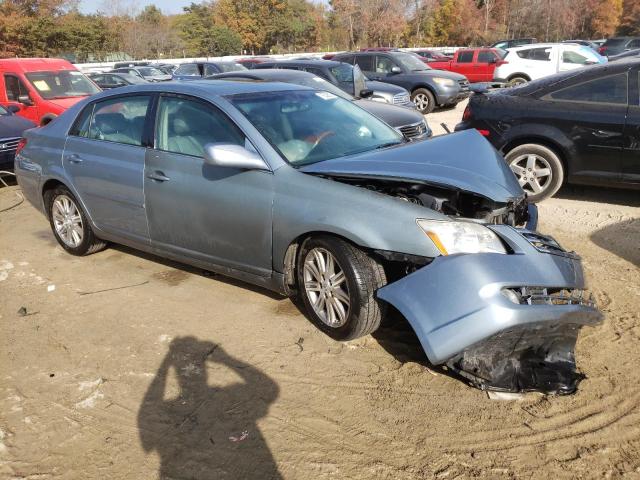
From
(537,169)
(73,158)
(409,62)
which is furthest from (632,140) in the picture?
(409,62)

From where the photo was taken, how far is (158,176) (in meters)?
4.36

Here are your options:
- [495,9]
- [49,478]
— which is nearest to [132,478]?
[49,478]

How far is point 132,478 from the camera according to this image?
8.50ft

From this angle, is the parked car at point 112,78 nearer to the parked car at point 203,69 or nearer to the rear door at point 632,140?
the parked car at point 203,69

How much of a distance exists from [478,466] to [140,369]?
2.04 meters

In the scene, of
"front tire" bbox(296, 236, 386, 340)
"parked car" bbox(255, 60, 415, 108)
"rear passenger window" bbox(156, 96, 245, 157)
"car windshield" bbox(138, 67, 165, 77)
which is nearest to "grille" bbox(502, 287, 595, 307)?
"front tire" bbox(296, 236, 386, 340)

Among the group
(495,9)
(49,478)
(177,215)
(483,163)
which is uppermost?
(495,9)

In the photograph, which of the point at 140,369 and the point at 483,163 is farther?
the point at 483,163

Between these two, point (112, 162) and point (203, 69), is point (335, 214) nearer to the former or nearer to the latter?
point (112, 162)

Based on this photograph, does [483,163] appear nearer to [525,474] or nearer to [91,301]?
[525,474]

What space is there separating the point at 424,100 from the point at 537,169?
937 centimetres

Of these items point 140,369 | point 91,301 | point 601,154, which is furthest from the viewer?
point 601,154

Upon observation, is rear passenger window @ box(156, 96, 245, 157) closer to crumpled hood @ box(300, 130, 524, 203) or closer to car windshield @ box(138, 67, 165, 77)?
crumpled hood @ box(300, 130, 524, 203)

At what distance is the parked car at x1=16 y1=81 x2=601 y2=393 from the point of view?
9.78 feet
